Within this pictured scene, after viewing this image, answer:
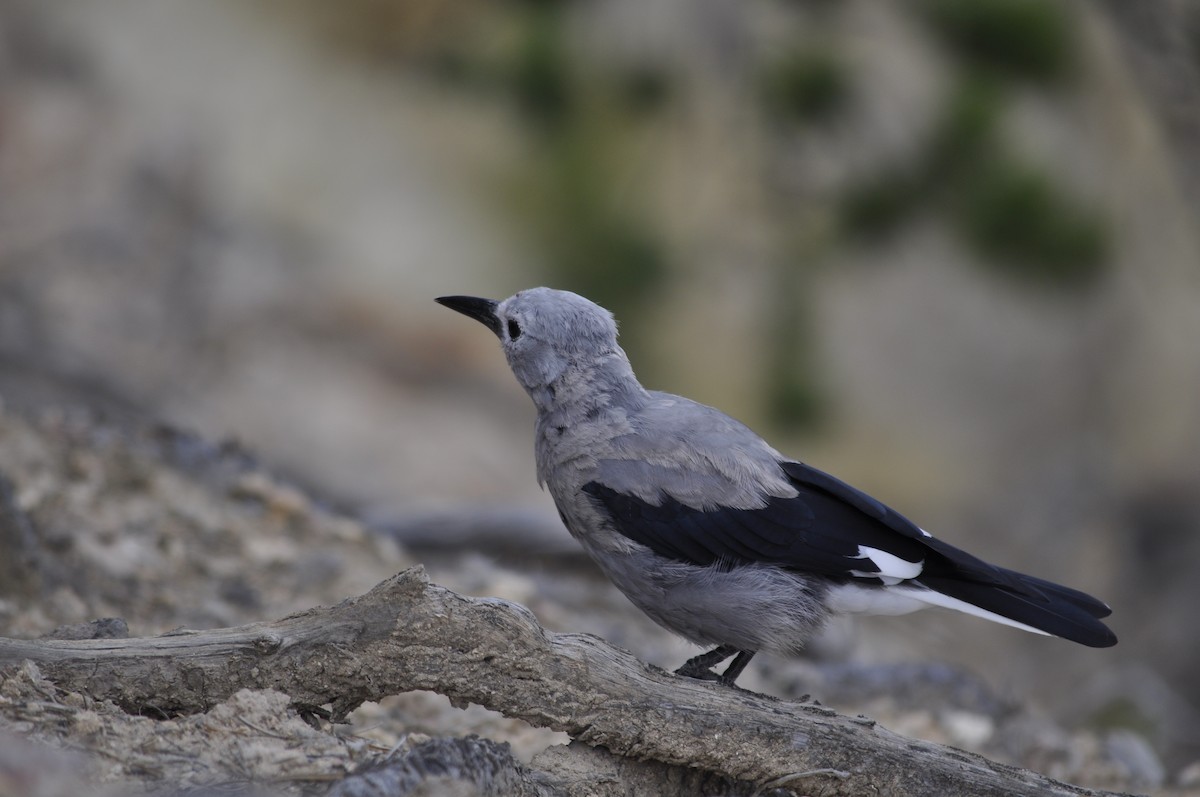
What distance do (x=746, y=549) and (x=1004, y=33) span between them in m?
7.80

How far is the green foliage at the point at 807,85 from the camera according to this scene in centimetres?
1034

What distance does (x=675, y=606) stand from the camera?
3518 millimetres

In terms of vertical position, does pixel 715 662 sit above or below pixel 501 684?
above

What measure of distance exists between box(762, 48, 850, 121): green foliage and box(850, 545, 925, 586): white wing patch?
742 centimetres

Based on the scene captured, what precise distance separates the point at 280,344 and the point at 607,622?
651 centimetres

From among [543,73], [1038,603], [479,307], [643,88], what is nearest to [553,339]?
[479,307]

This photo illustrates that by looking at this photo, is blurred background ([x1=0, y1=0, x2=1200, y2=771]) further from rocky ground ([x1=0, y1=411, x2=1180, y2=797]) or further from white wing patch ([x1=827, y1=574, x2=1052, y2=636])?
white wing patch ([x1=827, y1=574, x2=1052, y2=636])

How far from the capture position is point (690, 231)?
12.4m

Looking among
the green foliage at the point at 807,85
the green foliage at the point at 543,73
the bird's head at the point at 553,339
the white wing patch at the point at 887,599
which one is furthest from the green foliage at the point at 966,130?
the white wing patch at the point at 887,599

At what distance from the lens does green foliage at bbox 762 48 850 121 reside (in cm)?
1034

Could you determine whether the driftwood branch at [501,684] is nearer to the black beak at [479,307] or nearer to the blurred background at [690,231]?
the black beak at [479,307]

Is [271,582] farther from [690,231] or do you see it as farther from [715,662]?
[690,231]

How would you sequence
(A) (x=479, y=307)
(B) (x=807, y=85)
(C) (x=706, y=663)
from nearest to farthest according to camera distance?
1. (C) (x=706, y=663)
2. (A) (x=479, y=307)
3. (B) (x=807, y=85)

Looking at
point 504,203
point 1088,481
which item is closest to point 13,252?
point 504,203
